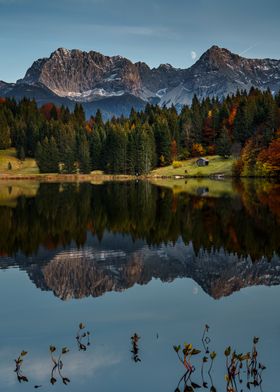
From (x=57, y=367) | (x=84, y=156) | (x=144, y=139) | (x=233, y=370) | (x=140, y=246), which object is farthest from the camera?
(x=84, y=156)

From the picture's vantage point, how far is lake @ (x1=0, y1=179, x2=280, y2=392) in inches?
565

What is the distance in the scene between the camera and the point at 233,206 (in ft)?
202

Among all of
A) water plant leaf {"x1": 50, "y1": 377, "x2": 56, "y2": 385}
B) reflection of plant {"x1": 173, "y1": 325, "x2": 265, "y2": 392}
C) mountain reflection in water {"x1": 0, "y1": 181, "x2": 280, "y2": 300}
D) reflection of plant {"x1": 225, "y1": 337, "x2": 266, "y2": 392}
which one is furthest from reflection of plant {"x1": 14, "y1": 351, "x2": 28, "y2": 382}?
mountain reflection in water {"x1": 0, "y1": 181, "x2": 280, "y2": 300}

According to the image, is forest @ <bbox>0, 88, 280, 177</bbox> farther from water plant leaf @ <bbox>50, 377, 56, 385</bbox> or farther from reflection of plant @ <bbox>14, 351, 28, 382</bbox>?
water plant leaf @ <bbox>50, 377, 56, 385</bbox>

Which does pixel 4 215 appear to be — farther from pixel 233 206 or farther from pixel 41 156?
pixel 41 156

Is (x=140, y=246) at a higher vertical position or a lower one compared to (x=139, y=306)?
lower

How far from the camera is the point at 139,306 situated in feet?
70.1

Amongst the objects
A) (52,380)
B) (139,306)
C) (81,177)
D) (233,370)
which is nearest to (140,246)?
(139,306)

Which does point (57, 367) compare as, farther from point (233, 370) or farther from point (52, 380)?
point (233, 370)

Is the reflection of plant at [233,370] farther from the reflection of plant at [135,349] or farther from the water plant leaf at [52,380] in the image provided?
the water plant leaf at [52,380]

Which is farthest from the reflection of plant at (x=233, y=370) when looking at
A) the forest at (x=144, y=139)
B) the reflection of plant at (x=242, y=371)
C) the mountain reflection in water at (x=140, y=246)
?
the forest at (x=144, y=139)

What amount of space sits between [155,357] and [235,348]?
287 cm

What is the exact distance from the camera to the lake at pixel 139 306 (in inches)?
565

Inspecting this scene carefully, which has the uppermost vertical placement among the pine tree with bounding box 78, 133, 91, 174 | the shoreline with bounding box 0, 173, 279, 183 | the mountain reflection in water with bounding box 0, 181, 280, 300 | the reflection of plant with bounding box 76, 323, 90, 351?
the pine tree with bounding box 78, 133, 91, 174
